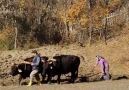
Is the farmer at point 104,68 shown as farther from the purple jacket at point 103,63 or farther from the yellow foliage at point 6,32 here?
the yellow foliage at point 6,32

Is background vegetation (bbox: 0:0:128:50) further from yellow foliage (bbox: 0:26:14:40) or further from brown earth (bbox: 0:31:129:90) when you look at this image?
brown earth (bbox: 0:31:129:90)

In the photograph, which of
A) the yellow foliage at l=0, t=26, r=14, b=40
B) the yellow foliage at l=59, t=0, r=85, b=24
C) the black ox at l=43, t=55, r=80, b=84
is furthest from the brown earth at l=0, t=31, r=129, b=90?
the yellow foliage at l=0, t=26, r=14, b=40

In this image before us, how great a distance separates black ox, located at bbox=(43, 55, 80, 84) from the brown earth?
3.96 ft

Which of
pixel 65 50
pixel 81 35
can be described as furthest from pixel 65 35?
pixel 65 50

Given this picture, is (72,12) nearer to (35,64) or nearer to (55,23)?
(55,23)

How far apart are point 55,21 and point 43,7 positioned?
9.19 feet

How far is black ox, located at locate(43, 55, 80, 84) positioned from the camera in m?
26.1

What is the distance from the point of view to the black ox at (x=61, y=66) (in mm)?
26141

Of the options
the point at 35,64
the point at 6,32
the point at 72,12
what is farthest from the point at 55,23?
the point at 35,64

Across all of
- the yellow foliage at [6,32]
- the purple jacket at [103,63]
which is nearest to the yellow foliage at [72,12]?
the yellow foliage at [6,32]

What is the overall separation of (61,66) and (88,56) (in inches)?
349

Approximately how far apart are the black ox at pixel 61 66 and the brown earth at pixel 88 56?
1208mm

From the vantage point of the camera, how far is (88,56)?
35.3 metres

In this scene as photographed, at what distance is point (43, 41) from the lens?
141 ft
